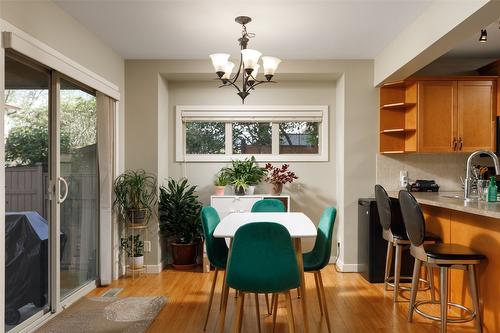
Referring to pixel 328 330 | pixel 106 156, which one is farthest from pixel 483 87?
pixel 106 156

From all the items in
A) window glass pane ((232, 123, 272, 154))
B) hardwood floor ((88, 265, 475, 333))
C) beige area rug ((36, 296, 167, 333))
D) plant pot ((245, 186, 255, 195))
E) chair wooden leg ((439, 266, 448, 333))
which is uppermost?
window glass pane ((232, 123, 272, 154))

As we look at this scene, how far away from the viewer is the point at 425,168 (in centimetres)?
482

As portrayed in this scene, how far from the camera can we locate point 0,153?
2432mm

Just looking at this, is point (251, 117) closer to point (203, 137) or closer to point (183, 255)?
point (203, 137)

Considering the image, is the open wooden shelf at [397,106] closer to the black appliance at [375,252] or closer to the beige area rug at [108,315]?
the black appliance at [375,252]

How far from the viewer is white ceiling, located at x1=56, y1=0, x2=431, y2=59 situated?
3.16m

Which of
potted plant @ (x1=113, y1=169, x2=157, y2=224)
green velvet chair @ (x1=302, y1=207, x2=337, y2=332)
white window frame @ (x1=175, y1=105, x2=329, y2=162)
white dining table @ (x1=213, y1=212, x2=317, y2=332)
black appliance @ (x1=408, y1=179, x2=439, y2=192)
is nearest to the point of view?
white dining table @ (x1=213, y1=212, x2=317, y2=332)

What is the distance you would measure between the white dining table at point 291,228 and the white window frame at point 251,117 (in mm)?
1754

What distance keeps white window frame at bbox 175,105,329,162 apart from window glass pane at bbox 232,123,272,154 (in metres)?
0.08

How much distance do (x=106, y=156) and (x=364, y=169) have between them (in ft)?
9.42

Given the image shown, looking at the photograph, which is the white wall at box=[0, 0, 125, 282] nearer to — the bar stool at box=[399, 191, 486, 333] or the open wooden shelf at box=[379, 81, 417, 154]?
the bar stool at box=[399, 191, 486, 333]

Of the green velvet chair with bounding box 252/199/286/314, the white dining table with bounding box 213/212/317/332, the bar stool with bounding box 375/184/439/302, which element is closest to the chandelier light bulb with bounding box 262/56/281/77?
the white dining table with bounding box 213/212/317/332

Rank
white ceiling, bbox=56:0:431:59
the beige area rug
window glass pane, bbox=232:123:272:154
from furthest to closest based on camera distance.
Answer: window glass pane, bbox=232:123:272:154, white ceiling, bbox=56:0:431:59, the beige area rug

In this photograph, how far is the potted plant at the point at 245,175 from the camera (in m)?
4.80
